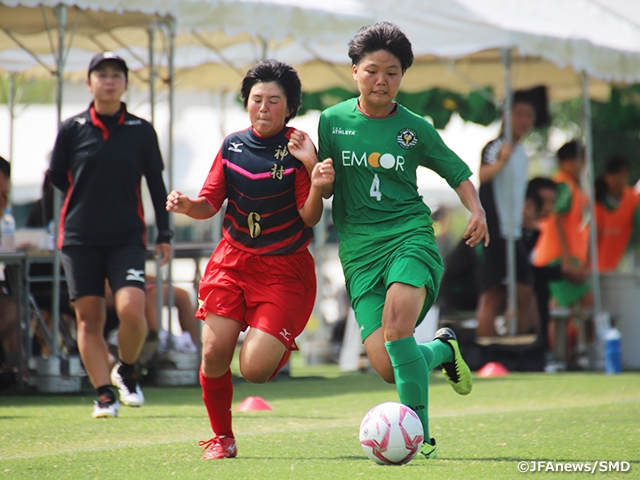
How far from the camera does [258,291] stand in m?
5.09

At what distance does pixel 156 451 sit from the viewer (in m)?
5.34

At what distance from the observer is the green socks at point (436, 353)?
5238 mm

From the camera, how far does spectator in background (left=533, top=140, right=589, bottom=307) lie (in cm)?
1259

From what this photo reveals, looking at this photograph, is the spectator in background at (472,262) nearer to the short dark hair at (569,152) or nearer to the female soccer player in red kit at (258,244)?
the short dark hair at (569,152)

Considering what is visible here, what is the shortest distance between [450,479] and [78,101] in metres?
12.4

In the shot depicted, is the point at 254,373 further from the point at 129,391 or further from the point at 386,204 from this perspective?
the point at 129,391

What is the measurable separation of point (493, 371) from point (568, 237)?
2755 millimetres

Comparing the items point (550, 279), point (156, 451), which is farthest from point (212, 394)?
point (550, 279)

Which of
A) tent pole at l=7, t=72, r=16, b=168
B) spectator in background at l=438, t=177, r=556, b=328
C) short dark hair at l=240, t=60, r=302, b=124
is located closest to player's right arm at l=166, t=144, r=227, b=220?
short dark hair at l=240, t=60, r=302, b=124

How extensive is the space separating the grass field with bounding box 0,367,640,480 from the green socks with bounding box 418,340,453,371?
450 millimetres

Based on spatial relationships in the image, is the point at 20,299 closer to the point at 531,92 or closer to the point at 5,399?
the point at 5,399

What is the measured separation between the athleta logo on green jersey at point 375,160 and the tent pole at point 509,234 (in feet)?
21.0

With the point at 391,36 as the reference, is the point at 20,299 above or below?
below

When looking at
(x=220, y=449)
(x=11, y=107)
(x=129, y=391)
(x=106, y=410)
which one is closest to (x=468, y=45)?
(x=129, y=391)
